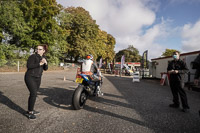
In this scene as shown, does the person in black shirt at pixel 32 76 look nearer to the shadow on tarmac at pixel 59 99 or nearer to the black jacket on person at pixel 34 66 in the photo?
the black jacket on person at pixel 34 66

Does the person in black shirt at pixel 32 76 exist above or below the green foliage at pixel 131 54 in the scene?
below

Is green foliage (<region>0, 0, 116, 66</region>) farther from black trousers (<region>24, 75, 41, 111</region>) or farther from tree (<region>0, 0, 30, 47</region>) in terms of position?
black trousers (<region>24, 75, 41, 111</region>)

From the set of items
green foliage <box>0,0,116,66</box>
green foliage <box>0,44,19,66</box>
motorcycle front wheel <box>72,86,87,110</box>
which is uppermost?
green foliage <box>0,0,116,66</box>

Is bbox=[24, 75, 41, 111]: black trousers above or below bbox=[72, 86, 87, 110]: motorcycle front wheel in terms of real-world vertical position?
above

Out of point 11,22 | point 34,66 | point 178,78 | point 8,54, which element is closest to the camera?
point 34,66

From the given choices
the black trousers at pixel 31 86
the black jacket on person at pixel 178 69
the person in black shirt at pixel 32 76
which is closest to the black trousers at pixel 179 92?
the black jacket on person at pixel 178 69

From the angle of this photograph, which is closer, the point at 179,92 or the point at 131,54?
the point at 179,92

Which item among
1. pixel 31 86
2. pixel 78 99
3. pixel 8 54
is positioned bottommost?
pixel 78 99

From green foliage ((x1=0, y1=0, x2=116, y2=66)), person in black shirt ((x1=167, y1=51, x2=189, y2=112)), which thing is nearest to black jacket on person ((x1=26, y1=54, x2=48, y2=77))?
person in black shirt ((x1=167, y1=51, x2=189, y2=112))

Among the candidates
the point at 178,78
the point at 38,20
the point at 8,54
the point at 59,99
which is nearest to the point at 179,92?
the point at 178,78

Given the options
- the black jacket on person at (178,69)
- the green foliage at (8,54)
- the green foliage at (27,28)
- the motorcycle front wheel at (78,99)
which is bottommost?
the motorcycle front wheel at (78,99)

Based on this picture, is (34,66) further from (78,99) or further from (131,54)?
(131,54)

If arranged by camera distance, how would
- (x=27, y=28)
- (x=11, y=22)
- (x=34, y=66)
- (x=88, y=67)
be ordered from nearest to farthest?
(x=34, y=66)
(x=88, y=67)
(x=11, y=22)
(x=27, y=28)

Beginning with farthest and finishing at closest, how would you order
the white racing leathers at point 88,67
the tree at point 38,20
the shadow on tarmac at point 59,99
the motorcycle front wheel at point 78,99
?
the tree at point 38,20
the white racing leathers at point 88,67
the shadow on tarmac at point 59,99
the motorcycle front wheel at point 78,99
